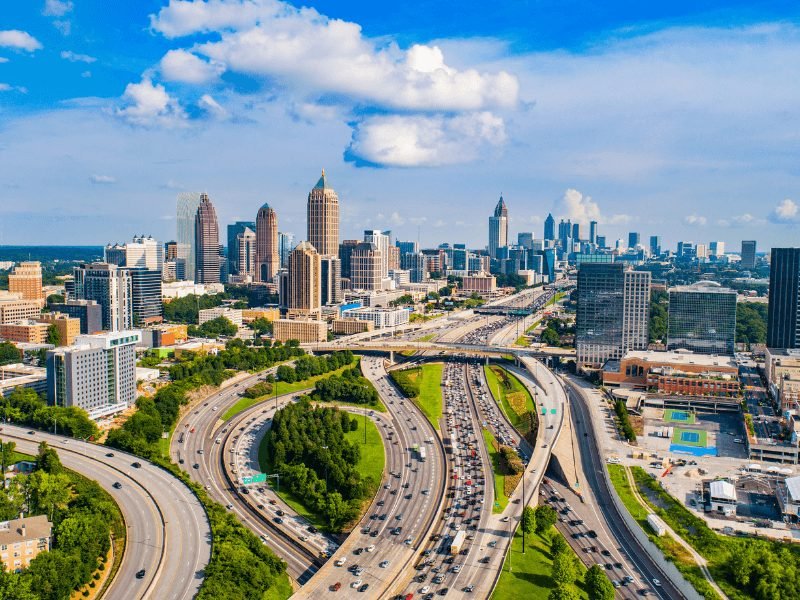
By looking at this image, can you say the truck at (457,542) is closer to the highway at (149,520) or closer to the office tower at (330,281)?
the highway at (149,520)

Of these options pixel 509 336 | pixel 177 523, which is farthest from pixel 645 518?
pixel 509 336

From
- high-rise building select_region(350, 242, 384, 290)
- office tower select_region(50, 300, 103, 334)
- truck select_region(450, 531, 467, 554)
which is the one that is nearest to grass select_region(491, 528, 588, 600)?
truck select_region(450, 531, 467, 554)

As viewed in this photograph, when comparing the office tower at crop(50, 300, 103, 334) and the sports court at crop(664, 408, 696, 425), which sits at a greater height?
the office tower at crop(50, 300, 103, 334)

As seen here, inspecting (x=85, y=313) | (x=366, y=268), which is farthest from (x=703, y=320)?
(x=85, y=313)

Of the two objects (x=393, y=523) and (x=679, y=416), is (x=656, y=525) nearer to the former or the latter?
(x=393, y=523)

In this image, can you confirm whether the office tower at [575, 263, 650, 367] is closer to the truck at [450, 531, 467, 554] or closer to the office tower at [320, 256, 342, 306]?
the truck at [450, 531, 467, 554]

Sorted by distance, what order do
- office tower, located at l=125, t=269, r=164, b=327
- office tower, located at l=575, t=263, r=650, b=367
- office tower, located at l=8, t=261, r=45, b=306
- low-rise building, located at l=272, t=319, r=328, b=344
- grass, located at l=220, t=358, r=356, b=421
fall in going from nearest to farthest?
grass, located at l=220, t=358, r=356, b=421 < office tower, located at l=575, t=263, r=650, b=367 < low-rise building, located at l=272, t=319, r=328, b=344 < office tower, located at l=125, t=269, r=164, b=327 < office tower, located at l=8, t=261, r=45, b=306

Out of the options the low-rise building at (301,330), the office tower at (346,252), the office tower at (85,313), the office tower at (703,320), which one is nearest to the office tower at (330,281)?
the office tower at (346,252)

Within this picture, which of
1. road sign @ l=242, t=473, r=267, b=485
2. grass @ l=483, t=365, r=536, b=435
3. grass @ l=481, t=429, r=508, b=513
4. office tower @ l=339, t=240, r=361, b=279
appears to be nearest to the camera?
grass @ l=481, t=429, r=508, b=513
